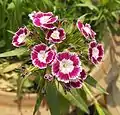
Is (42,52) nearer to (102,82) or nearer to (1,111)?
(1,111)

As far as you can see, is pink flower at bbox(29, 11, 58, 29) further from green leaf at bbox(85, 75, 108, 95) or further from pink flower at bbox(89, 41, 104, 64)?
green leaf at bbox(85, 75, 108, 95)

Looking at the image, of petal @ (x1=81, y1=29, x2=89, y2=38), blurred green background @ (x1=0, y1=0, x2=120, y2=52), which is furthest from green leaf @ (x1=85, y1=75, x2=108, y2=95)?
blurred green background @ (x1=0, y1=0, x2=120, y2=52)

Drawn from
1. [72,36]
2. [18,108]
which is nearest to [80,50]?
[72,36]

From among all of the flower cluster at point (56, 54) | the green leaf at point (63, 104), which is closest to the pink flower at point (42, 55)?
the flower cluster at point (56, 54)

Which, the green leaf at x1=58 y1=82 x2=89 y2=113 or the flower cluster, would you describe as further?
the green leaf at x1=58 y1=82 x2=89 y2=113

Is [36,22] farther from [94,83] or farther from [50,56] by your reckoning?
[94,83]

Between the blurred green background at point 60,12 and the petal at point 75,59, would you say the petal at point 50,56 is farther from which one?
the blurred green background at point 60,12
